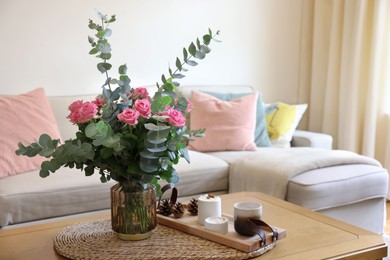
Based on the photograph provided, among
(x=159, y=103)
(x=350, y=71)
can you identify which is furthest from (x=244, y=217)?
(x=350, y=71)

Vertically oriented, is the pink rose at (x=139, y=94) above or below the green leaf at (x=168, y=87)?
below

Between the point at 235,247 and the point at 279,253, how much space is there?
13 cm

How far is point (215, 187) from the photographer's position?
2.94 meters

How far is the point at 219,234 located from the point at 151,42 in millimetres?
2263

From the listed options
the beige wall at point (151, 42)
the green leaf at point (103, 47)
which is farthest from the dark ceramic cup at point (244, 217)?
the beige wall at point (151, 42)

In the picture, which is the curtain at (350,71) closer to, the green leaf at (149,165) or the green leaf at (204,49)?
the green leaf at (204,49)

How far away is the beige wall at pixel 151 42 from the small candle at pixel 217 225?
78.7 inches

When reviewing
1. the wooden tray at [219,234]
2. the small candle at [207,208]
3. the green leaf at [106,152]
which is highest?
the green leaf at [106,152]

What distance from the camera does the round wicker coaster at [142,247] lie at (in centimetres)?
155

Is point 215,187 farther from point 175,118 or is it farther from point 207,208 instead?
point 175,118

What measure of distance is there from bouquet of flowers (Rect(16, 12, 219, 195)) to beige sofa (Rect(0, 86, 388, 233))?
894mm

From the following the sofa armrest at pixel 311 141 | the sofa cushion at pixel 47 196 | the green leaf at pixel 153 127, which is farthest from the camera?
the sofa armrest at pixel 311 141

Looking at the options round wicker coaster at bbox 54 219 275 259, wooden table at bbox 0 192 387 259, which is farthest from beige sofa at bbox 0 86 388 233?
round wicker coaster at bbox 54 219 275 259

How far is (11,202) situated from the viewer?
2334 mm
